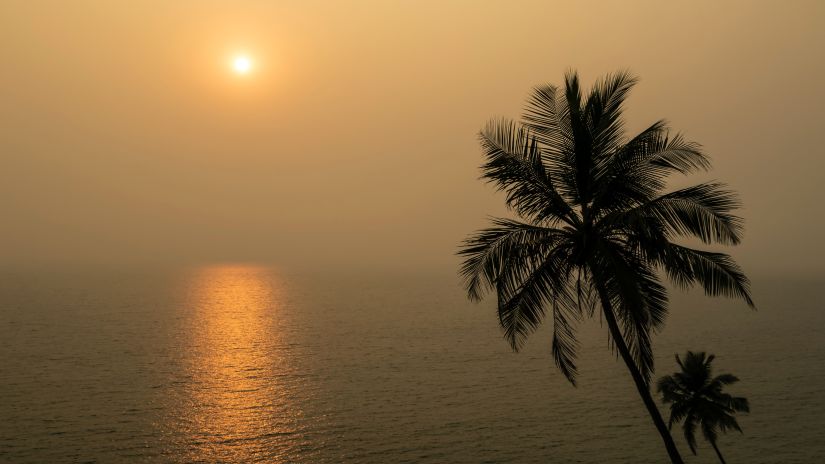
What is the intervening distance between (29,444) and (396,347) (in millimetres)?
55284

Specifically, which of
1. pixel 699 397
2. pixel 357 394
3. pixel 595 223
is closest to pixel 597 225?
pixel 595 223

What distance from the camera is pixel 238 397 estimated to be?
183 ft

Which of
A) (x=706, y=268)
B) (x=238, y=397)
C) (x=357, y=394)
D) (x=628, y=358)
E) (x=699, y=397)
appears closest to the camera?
(x=706, y=268)

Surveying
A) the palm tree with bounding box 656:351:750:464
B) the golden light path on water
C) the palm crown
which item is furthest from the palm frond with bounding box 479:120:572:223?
the golden light path on water

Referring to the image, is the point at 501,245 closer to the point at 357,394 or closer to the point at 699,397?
the point at 699,397

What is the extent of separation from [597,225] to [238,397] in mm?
49000

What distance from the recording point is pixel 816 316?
439 ft

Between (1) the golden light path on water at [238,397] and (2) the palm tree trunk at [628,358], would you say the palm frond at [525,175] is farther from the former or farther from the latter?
(1) the golden light path on water at [238,397]

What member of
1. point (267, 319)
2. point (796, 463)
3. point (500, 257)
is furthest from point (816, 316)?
point (500, 257)

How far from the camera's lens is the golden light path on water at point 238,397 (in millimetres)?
41250

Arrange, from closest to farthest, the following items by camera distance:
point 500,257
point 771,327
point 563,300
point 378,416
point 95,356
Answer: point 500,257, point 563,300, point 378,416, point 95,356, point 771,327

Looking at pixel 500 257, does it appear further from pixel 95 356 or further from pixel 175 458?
pixel 95 356

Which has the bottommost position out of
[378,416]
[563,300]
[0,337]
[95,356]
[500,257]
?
→ [378,416]

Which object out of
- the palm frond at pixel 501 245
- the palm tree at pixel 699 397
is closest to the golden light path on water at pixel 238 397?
the palm tree at pixel 699 397
